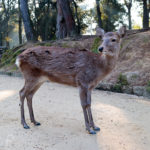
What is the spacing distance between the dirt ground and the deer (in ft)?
1.04

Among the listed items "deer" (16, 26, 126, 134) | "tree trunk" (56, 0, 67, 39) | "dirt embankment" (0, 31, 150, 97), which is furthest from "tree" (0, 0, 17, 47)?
"deer" (16, 26, 126, 134)

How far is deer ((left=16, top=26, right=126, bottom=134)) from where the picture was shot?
4383 millimetres

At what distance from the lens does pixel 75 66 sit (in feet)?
14.7

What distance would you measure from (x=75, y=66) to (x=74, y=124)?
124cm

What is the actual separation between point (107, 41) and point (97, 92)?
3541 millimetres

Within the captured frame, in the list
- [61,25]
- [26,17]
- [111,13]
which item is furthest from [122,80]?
[111,13]

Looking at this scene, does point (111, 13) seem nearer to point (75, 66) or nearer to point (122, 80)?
point (122, 80)

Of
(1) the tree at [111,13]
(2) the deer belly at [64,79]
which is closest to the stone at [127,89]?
(2) the deer belly at [64,79]

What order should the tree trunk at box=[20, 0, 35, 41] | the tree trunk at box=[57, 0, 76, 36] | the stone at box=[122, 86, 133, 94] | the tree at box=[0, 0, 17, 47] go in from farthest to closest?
the tree at box=[0, 0, 17, 47]
the tree trunk at box=[20, 0, 35, 41]
the tree trunk at box=[57, 0, 76, 36]
the stone at box=[122, 86, 133, 94]

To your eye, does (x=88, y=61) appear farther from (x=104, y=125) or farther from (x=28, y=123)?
(x=28, y=123)

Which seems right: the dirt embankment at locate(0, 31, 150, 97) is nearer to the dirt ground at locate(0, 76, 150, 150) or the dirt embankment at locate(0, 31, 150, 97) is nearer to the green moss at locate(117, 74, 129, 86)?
the green moss at locate(117, 74, 129, 86)

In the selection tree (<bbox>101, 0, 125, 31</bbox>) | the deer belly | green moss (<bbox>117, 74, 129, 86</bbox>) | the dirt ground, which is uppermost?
tree (<bbox>101, 0, 125, 31</bbox>)

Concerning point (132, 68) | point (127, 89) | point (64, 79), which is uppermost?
point (64, 79)

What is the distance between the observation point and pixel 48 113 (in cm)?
534
